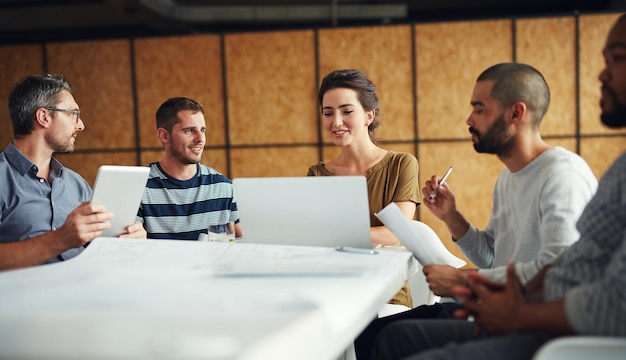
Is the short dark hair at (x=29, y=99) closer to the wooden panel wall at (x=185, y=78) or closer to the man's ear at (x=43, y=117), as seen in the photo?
the man's ear at (x=43, y=117)

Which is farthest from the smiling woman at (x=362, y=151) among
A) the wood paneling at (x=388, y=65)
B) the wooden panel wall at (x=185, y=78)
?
the wooden panel wall at (x=185, y=78)

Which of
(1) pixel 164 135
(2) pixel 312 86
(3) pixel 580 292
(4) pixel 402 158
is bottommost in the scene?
(3) pixel 580 292

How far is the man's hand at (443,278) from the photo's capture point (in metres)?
1.76

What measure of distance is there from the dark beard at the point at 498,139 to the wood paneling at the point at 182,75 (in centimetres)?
439

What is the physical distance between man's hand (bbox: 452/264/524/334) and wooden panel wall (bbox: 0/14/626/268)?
434 centimetres

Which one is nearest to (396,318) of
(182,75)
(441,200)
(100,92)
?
(441,200)

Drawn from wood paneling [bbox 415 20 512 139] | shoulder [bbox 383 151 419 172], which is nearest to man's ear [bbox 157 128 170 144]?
shoulder [bbox 383 151 419 172]

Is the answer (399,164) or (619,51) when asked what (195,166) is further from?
(619,51)

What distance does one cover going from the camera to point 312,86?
5.92 metres

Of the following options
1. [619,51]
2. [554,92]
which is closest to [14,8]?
[554,92]

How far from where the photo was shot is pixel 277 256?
1720mm

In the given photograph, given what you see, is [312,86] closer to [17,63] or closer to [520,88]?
[17,63]

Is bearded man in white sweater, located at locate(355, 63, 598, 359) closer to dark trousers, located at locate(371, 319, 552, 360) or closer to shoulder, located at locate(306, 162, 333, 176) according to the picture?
dark trousers, located at locate(371, 319, 552, 360)

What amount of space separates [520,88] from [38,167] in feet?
6.43
